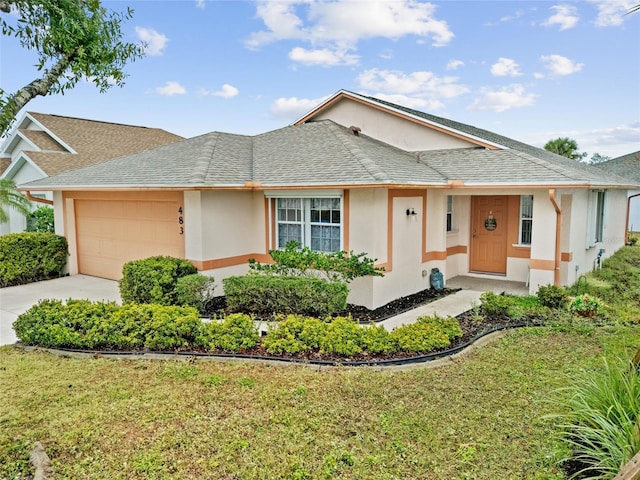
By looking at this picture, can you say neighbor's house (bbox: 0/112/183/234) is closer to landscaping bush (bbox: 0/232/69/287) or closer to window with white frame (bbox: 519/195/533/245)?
landscaping bush (bbox: 0/232/69/287)

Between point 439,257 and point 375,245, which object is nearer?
point 375,245

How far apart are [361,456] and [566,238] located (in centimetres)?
999

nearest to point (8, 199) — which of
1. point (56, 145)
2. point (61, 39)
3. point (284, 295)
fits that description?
point (56, 145)

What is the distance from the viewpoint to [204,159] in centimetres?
1171

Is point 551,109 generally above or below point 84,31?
above

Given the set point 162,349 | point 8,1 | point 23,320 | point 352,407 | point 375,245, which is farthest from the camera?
point 375,245

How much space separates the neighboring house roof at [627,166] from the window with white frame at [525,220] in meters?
17.4

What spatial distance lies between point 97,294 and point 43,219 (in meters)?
8.41

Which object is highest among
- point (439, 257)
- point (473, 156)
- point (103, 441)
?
point (473, 156)

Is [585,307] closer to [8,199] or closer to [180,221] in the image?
[180,221]

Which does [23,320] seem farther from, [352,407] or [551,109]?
[551,109]

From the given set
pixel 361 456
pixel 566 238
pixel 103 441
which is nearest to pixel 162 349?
pixel 103 441

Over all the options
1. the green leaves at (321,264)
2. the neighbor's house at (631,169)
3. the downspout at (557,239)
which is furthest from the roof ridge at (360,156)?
the neighbor's house at (631,169)

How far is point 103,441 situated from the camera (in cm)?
448
